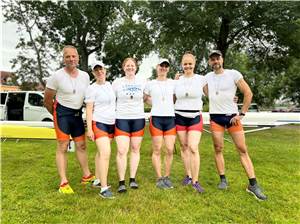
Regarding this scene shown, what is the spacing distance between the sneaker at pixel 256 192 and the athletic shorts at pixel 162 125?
1351mm

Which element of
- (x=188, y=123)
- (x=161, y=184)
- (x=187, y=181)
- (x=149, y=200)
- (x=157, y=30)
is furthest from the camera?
(x=157, y=30)

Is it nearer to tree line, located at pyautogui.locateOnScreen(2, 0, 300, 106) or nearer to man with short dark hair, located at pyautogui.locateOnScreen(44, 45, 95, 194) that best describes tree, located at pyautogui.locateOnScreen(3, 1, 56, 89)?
tree line, located at pyautogui.locateOnScreen(2, 0, 300, 106)

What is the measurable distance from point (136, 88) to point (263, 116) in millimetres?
6542

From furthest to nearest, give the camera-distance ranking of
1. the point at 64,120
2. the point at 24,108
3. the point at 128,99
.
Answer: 1. the point at 24,108
2. the point at 64,120
3. the point at 128,99

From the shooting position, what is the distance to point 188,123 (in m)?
4.74

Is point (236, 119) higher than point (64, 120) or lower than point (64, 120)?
higher

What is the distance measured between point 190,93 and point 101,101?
125cm

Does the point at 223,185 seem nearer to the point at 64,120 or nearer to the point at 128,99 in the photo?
the point at 128,99

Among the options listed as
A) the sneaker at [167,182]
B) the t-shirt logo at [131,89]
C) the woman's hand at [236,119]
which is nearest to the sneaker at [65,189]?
the sneaker at [167,182]

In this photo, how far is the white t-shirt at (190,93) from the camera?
4680 mm

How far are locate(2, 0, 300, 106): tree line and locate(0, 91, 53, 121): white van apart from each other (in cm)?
647

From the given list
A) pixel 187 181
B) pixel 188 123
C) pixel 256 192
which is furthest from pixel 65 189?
pixel 256 192

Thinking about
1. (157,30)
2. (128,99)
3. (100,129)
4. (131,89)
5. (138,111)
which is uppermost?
(157,30)

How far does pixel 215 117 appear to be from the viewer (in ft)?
15.6
